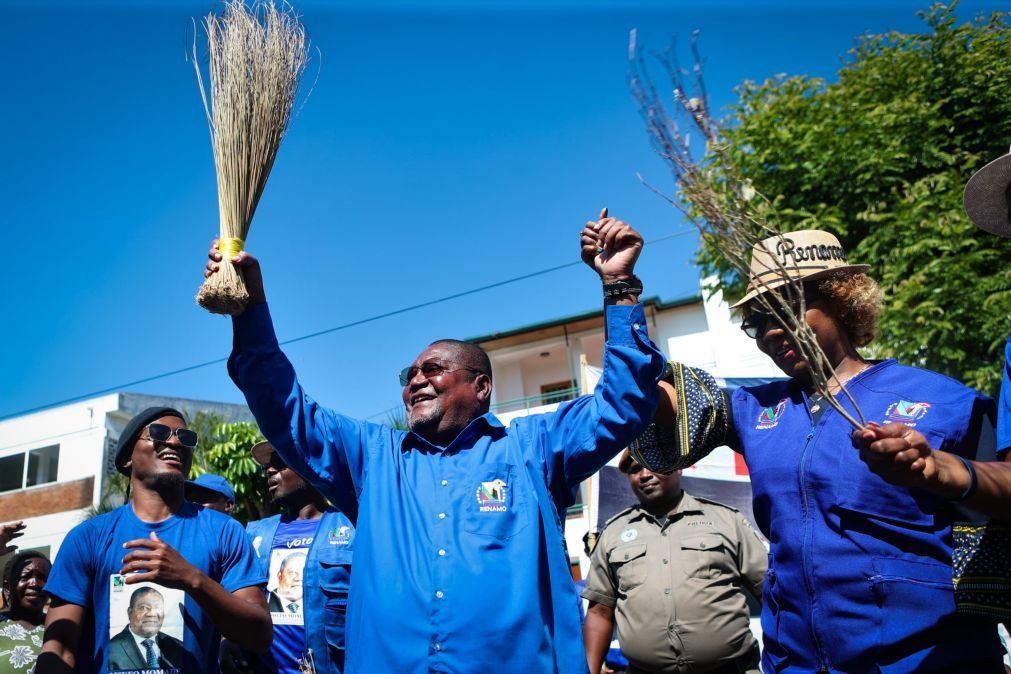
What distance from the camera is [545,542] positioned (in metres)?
2.50

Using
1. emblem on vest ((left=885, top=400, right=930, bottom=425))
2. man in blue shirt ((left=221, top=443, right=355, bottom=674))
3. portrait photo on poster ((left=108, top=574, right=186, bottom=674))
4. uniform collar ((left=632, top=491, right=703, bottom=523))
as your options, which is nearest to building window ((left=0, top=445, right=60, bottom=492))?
man in blue shirt ((left=221, top=443, right=355, bottom=674))

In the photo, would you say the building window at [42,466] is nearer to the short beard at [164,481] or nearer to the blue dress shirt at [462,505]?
the short beard at [164,481]

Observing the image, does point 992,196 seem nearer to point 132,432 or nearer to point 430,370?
point 430,370

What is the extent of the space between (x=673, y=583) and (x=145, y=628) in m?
2.65

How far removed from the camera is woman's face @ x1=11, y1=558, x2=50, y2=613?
5.16 m

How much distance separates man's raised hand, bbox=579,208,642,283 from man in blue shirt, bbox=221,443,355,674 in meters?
2.08

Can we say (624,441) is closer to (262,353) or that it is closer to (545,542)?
(545,542)

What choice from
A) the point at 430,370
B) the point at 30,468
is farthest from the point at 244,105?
the point at 30,468

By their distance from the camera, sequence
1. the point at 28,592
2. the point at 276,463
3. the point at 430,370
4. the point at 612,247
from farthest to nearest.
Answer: the point at 276,463
the point at 28,592
the point at 430,370
the point at 612,247

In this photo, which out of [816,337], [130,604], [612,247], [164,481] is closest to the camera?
[612,247]

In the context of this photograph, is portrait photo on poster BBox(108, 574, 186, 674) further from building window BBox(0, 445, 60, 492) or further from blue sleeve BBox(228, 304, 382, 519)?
building window BBox(0, 445, 60, 492)

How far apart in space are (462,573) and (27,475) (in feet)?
92.1

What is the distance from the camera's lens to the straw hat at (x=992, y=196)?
2623 millimetres

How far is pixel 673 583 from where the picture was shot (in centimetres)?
434
